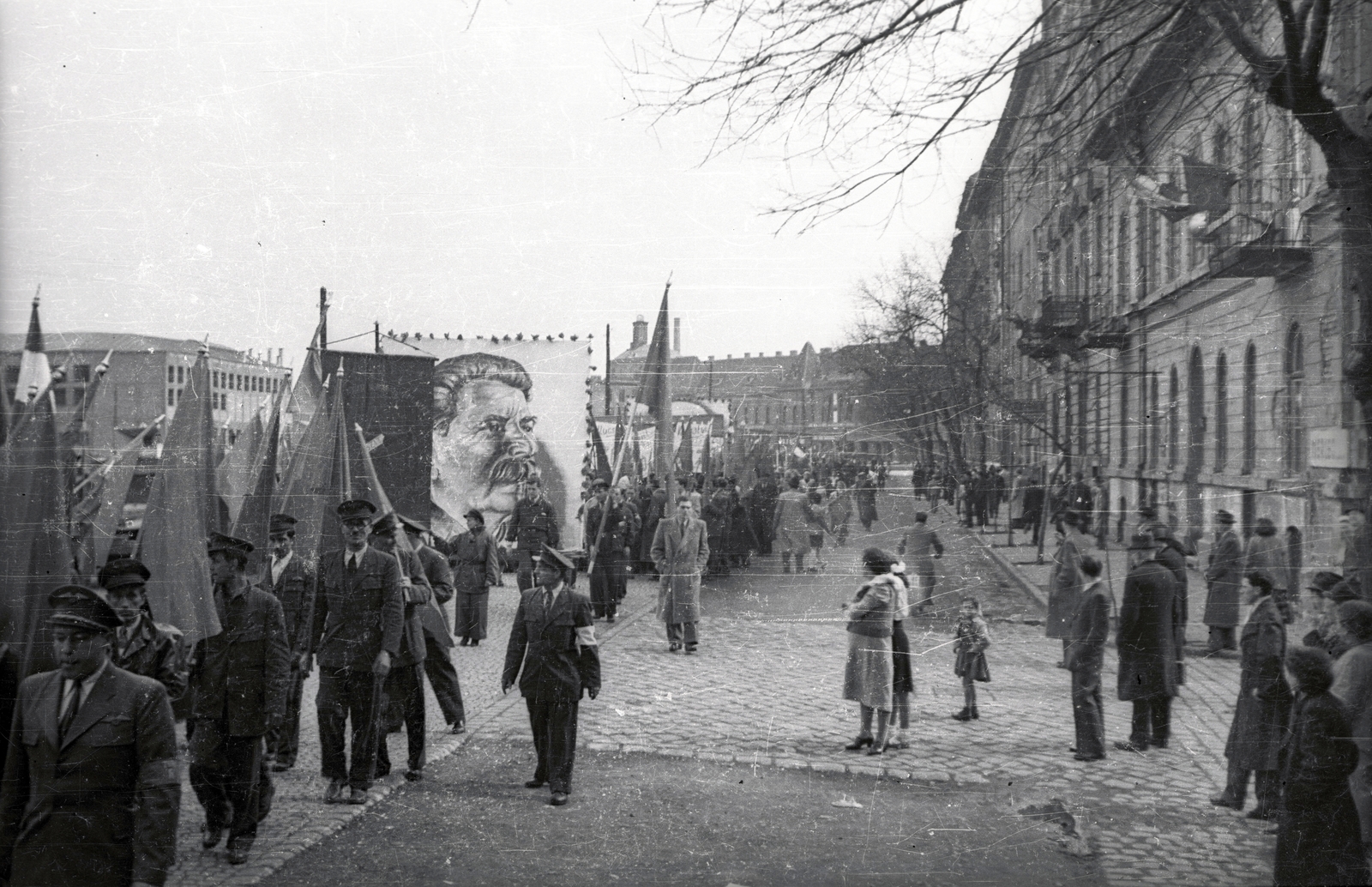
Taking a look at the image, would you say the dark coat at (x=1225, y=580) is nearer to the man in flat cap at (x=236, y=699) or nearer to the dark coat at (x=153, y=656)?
the man in flat cap at (x=236, y=699)

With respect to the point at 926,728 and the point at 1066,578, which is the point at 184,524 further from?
the point at 1066,578

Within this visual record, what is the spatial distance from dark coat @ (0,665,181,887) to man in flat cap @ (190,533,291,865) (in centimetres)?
178

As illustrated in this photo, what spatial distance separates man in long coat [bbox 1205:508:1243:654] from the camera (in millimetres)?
5004

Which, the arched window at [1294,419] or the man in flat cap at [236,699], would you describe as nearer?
the arched window at [1294,419]

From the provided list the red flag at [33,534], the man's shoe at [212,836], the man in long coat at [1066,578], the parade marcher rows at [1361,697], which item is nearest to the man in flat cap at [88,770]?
the man's shoe at [212,836]

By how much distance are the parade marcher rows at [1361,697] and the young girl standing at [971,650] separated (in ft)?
6.13

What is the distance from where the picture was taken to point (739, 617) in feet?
21.1

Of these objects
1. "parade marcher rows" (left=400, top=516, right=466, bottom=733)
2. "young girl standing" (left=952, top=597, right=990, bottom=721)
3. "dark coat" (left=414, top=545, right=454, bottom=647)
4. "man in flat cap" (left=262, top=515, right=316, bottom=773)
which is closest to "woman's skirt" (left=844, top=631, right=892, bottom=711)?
"young girl standing" (left=952, top=597, right=990, bottom=721)

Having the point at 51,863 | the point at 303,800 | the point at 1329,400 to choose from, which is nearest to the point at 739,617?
the point at 303,800

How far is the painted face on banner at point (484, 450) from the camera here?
313 inches

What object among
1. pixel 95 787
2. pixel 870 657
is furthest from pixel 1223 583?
pixel 95 787

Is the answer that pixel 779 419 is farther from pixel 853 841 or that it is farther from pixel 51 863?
pixel 51 863

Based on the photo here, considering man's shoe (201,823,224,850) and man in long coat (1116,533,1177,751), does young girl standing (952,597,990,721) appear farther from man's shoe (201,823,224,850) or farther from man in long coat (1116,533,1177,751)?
man's shoe (201,823,224,850)

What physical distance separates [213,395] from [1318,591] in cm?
647
